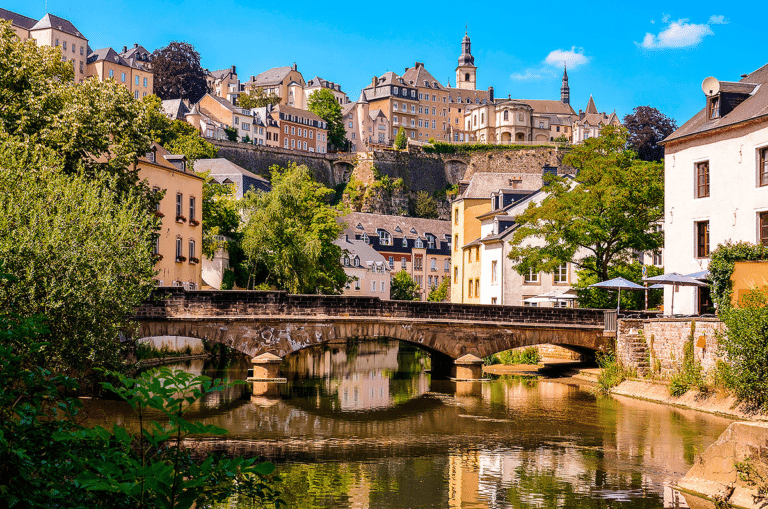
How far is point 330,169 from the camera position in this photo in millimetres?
116750

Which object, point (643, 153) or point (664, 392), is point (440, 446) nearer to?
point (664, 392)

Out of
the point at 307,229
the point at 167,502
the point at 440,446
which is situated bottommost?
the point at 440,446

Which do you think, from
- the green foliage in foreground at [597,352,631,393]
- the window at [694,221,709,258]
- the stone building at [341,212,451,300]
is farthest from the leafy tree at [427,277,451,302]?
the window at [694,221,709,258]

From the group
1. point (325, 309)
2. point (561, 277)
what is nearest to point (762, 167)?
point (325, 309)

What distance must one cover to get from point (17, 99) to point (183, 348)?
57.2 feet

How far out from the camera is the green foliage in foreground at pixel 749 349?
22.2m

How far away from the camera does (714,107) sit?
33.1 metres

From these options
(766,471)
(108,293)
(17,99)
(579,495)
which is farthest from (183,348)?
(766,471)

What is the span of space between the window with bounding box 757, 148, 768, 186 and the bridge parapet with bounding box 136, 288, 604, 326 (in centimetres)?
837

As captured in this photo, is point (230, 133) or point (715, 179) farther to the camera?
point (230, 133)

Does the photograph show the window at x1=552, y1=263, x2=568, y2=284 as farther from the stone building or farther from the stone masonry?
the stone building

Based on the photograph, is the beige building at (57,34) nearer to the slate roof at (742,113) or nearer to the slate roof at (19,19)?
the slate roof at (19,19)

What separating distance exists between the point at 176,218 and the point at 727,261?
26222mm

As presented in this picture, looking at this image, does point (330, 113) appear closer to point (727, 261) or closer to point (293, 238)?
point (293, 238)
